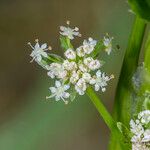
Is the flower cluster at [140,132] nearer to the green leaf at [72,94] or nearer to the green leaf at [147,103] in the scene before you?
the green leaf at [147,103]

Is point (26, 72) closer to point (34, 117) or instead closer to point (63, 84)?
point (34, 117)

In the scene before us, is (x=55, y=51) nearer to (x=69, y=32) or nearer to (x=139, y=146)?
(x=69, y=32)

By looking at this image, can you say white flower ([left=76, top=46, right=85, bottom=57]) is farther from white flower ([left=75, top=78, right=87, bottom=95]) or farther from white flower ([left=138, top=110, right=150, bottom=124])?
white flower ([left=138, top=110, right=150, bottom=124])

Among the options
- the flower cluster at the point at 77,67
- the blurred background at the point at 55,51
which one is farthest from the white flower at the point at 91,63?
the blurred background at the point at 55,51

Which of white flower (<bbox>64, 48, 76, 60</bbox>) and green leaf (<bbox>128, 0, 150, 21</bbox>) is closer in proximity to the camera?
green leaf (<bbox>128, 0, 150, 21</bbox>)

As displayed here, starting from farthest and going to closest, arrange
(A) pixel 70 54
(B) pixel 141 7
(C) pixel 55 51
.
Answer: (C) pixel 55 51, (A) pixel 70 54, (B) pixel 141 7

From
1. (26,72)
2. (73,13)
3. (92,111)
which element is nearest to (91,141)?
(92,111)

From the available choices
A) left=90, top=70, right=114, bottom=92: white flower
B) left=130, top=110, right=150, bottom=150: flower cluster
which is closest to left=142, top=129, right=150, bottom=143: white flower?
left=130, top=110, right=150, bottom=150: flower cluster

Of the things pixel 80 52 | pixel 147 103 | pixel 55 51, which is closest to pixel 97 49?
pixel 80 52
